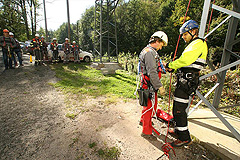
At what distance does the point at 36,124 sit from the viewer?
2.87 m

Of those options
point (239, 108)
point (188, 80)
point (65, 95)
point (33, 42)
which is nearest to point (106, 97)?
point (65, 95)

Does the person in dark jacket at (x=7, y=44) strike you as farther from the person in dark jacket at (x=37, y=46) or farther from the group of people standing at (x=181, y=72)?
the group of people standing at (x=181, y=72)

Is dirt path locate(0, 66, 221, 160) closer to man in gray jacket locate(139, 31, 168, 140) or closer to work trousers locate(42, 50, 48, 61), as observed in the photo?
man in gray jacket locate(139, 31, 168, 140)

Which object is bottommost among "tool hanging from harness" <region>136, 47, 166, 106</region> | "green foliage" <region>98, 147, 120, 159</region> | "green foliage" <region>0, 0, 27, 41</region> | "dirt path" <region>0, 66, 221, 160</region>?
"green foliage" <region>98, 147, 120, 159</region>

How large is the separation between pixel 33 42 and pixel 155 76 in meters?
9.20

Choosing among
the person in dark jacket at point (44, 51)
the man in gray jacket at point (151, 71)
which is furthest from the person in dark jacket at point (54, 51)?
the man in gray jacket at point (151, 71)

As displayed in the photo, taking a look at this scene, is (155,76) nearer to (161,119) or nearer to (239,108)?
(161,119)

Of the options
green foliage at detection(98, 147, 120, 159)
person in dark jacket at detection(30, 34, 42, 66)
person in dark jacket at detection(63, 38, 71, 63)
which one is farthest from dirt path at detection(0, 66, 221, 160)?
person in dark jacket at detection(63, 38, 71, 63)

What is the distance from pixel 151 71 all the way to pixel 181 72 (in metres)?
0.57

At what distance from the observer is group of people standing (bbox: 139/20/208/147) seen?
200cm

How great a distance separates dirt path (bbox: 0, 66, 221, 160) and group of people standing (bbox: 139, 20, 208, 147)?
0.41m

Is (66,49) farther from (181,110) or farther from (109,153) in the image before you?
(181,110)

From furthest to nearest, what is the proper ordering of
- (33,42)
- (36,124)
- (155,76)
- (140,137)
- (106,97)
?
(33,42) → (106,97) → (36,124) → (140,137) → (155,76)

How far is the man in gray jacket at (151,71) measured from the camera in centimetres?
222
